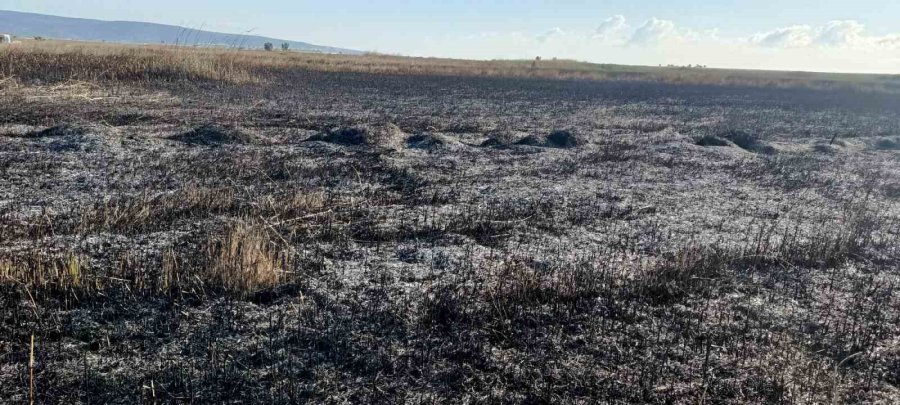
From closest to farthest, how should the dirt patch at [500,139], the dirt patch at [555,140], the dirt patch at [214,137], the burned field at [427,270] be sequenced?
1. the burned field at [427,270]
2. the dirt patch at [214,137]
3. the dirt patch at [500,139]
4. the dirt patch at [555,140]

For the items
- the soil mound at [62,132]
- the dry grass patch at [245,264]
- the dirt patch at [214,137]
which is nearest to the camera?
the dry grass patch at [245,264]

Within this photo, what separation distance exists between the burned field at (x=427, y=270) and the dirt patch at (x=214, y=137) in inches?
1.8

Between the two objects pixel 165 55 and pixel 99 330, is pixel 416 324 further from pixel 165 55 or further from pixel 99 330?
pixel 165 55

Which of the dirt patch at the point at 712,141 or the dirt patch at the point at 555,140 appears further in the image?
the dirt patch at the point at 712,141

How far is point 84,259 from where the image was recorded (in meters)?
5.33

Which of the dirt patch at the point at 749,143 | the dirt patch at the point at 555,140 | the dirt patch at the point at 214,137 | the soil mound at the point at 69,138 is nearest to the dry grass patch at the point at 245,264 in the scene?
the soil mound at the point at 69,138

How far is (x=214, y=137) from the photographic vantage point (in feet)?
36.9

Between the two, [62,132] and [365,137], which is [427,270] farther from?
[62,132]

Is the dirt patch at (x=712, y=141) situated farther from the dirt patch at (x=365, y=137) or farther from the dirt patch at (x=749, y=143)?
the dirt patch at (x=365, y=137)

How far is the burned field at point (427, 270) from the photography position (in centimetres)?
395

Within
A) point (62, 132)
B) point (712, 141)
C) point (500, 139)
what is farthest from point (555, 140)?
point (62, 132)

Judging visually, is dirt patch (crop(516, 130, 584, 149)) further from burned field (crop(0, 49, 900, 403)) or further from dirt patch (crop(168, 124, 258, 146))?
dirt patch (crop(168, 124, 258, 146))

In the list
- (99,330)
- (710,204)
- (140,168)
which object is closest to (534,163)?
(710,204)

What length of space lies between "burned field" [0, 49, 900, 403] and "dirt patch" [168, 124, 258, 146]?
47mm
